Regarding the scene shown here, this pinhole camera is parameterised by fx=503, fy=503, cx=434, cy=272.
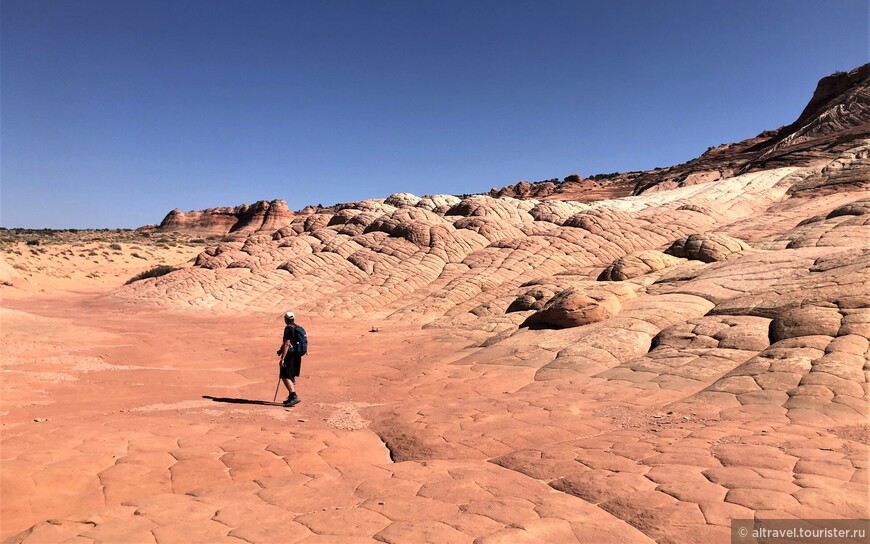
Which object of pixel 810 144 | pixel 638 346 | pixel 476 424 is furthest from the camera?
pixel 810 144

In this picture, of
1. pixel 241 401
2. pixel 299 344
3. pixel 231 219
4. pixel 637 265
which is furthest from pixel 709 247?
pixel 231 219

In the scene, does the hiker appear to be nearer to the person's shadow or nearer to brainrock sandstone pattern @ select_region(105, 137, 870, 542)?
the person's shadow

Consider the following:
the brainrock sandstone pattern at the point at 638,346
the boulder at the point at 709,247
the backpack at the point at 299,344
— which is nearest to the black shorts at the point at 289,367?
the backpack at the point at 299,344

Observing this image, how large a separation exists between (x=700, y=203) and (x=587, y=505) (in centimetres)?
3471

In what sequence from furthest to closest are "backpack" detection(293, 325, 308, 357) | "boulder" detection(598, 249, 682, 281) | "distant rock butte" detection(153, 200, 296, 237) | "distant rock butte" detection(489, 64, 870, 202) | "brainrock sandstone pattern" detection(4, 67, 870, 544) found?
"distant rock butte" detection(153, 200, 296, 237), "distant rock butte" detection(489, 64, 870, 202), "boulder" detection(598, 249, 682, 281), "backpack" detection(293, 325, 308, 357), "brainrock sandstone pattern" detection(4, 67, 870, 544)

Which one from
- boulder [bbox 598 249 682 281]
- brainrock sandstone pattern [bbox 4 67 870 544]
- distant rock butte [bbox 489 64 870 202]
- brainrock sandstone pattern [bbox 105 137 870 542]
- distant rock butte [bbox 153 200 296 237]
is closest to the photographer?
brainrock sandstone pattern [bbox 4 67 870 544]

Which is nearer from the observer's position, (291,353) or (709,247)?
(291,353)

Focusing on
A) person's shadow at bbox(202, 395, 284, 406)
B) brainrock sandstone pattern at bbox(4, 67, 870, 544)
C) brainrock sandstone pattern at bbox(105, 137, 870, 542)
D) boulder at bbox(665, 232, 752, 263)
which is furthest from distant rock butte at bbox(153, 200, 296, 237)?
person's shadow at bbox(202, 395, 284, 406)

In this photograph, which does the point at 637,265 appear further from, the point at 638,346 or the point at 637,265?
the point at 638,346

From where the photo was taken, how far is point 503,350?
519 inches

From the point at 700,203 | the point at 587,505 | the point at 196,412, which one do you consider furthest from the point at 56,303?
the point at 700,203

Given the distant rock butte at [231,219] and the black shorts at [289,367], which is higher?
the distant rock butte at [231,219]

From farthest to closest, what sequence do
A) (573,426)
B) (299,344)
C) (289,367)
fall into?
1. (299,344)
2. (289,367)
3. (573,426)

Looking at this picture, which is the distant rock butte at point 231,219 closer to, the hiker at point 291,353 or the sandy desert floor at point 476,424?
the sandy desert floor at point 476,424
